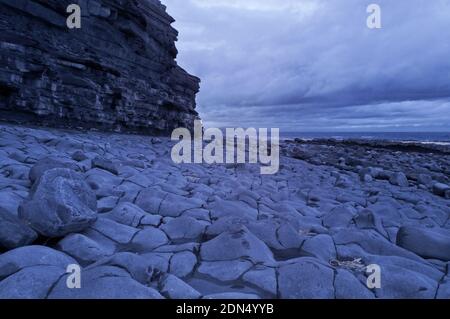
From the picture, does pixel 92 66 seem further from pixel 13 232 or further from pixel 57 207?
pixel 13 232

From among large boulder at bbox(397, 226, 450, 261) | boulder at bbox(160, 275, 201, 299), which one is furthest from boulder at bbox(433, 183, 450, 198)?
boulder at bbox(160, 275, 201, 299)

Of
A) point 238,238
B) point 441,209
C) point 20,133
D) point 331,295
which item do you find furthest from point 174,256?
point 20,133

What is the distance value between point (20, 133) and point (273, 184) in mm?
7258

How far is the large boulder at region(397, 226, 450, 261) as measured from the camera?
3445mm

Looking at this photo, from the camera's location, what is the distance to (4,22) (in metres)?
10.8

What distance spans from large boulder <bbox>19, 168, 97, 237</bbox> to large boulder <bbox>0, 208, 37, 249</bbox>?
5.2 inches

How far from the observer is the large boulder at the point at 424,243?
11.3ft

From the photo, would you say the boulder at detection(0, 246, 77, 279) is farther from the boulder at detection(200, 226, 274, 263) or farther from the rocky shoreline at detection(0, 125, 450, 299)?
the boulder at detection(200, 226, 274, 263)

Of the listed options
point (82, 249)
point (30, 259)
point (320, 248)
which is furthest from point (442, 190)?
point (30, 259)

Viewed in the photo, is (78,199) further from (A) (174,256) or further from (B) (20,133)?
(B) (20,133)

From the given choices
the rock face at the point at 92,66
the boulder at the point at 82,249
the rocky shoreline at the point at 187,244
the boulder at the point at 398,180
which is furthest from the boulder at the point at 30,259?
the rock face at the point at 92,66

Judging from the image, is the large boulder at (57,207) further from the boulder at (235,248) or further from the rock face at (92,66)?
the rock face at (92,66)

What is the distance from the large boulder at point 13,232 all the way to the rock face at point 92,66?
1040 cm

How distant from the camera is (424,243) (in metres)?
3.57
